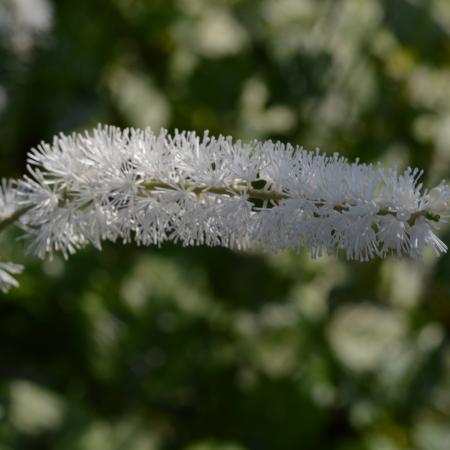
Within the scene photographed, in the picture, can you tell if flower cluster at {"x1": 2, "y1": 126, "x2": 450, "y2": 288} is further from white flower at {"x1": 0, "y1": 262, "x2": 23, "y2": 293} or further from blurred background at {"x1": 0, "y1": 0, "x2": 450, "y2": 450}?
blurred background at {"x1": 0, "y1": 0, "x2": 450, "y2": 450}

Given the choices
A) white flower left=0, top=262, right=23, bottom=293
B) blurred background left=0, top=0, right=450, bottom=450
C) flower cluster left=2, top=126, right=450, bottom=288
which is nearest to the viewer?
flower cluster left=2, top=126, right=450, bottom=288

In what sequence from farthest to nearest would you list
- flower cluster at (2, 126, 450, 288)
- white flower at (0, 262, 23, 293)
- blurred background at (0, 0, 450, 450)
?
blurred background at (0, 0, 450, 450), white flower at (0, 262, 23, 293), flower cluster at (2, 126, 450, 288)

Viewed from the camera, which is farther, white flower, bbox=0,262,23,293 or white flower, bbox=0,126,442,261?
white flower, bbox=0,262,23,293

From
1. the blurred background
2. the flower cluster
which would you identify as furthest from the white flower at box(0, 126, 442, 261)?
the blurred background

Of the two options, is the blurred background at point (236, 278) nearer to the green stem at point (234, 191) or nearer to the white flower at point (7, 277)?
the white flower at point (7, 277)

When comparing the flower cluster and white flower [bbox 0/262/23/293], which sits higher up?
the flower cluster

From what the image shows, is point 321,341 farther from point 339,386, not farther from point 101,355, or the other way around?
point 101,355

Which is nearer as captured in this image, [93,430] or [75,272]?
[93,430]

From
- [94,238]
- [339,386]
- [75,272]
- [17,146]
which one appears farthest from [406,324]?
[94,238]

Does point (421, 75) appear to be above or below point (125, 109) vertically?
above
